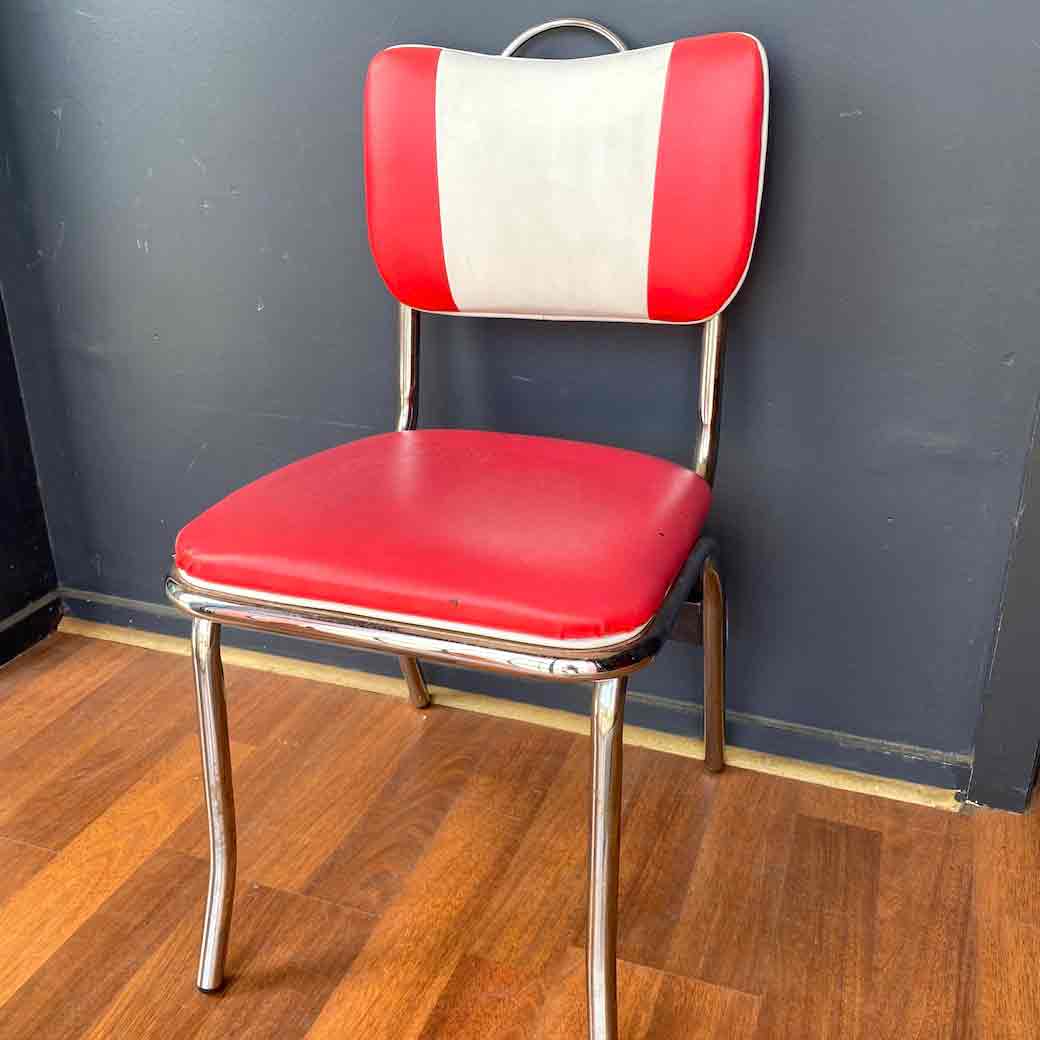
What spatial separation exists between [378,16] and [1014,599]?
946 mm

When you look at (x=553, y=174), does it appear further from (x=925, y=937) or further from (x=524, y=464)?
(x=925, y=937)

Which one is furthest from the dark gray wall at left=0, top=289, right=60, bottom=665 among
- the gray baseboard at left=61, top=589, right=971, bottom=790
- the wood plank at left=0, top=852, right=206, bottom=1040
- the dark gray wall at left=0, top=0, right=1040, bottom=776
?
the wood plank at left=0, top=852, right=206, bottom=1040

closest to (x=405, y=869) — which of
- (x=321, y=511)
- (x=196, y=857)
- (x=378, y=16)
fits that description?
(x=196, y=857)

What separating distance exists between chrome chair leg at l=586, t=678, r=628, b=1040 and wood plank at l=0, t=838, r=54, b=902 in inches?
25.3

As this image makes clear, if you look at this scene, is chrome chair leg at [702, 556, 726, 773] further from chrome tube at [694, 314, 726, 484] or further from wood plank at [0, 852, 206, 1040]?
wood plank at [0, 852, 206, 1040]

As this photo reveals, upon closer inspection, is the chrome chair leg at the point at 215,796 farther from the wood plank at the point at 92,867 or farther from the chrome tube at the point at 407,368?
the chrome tube at the point at 407,368

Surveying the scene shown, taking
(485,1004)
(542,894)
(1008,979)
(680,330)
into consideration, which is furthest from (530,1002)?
(680,330)

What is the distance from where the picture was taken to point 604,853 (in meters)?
0.83

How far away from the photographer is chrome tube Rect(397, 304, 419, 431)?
1.17 metres

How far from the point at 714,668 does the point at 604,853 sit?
1.39 feet

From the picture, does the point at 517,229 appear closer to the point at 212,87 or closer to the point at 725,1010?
the point at 212,87

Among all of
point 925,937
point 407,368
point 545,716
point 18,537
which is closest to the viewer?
point 925,937

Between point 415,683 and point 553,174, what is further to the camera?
point 415,683

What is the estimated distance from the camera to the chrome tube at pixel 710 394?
3.47 feet
